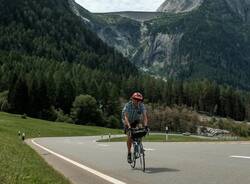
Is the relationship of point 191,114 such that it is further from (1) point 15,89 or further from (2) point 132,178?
(2) point 132,178

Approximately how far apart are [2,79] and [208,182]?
17366 cm

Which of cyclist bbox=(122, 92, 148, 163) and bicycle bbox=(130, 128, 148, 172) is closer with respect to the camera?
bicycle bbox=(130, 128, 148, 172)

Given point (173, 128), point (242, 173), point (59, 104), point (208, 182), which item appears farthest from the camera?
point (173, 128)

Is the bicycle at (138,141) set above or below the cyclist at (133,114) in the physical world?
below

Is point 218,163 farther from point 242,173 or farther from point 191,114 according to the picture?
point 191,114

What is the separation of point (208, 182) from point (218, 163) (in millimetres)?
4399

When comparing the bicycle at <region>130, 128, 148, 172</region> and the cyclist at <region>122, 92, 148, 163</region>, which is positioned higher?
the cyclist at <region>122, 92, 148, 163</region>

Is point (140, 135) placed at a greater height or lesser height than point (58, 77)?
lesser

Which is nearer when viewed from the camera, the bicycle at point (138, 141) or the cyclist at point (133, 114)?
the bicycle at point (138, 141)

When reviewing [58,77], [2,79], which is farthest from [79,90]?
[2,79]

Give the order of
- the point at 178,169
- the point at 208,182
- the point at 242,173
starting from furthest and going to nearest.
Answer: the point at 178,169, the point at 242,173, the point at 208,182

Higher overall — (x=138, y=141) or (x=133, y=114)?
(x=133, y=114)

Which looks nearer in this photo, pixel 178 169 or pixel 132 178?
pixel 132 178

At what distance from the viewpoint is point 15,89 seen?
5945 inches
